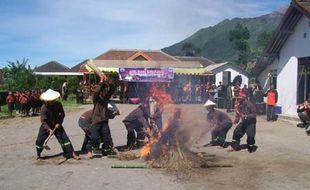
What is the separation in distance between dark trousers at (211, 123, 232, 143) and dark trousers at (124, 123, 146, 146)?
198 centimetres

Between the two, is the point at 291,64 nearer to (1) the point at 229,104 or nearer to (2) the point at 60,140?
(1) the point at 229,104

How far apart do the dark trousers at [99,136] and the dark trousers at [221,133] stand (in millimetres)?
3224

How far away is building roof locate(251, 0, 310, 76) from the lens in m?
20.0

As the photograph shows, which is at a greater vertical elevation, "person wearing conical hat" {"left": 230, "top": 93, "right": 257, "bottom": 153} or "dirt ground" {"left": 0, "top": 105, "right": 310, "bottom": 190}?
"person wearing conical hat" {"left": 230, "top": 93, "right": 257, "bottom": 153}

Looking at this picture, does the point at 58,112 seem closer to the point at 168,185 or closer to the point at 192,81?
the point at 168,185

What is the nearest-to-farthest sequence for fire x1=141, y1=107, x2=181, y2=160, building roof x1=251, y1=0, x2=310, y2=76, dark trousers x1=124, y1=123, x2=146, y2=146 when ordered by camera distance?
fire x1=141, y1=107, x2=181, y2=160 < dark trousers x1=124, y1=123, x2=146, y2=146 < building roof x1=251, y1=0, x2=310, y2=76

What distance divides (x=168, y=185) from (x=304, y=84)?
45.2ft

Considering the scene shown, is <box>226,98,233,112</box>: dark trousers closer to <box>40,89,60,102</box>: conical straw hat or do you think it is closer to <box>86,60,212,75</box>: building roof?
<box>86,60,212,75</box>: building roof

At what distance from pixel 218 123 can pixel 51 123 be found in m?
4.56

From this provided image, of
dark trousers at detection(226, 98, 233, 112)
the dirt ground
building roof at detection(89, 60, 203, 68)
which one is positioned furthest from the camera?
building roof at detection(89, 60, 203, 68)

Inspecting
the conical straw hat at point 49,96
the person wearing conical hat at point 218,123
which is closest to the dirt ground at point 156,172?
the person wearing conical hat at point 218,123

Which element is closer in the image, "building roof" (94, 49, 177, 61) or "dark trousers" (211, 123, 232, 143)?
"dark trousers" (211, 123, 232, 143)

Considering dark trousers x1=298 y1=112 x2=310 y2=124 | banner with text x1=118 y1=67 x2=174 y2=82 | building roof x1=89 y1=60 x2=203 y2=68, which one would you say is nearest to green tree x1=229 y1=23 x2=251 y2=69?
building roof x1=89 y1=60 x2=203 y2=68

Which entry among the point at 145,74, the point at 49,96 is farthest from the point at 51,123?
the point at 145,74
